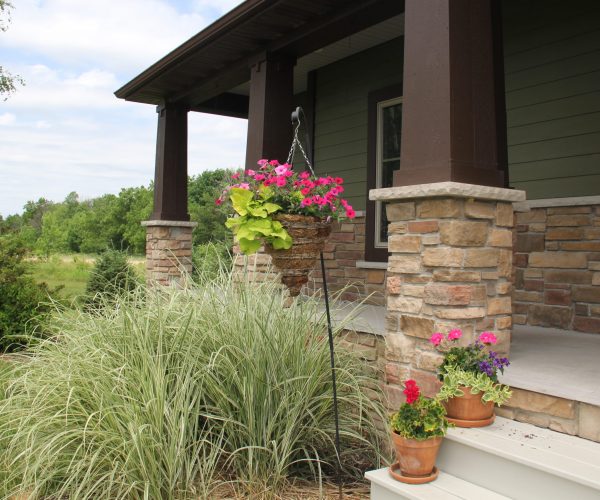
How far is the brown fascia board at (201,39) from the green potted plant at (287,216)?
7.73ft

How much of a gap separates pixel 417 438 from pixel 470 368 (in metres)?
0.45

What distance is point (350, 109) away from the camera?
667cm

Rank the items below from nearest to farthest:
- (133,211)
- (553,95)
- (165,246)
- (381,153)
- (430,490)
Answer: (430,490), (553,95), (381,153), (165,246), (133,211)

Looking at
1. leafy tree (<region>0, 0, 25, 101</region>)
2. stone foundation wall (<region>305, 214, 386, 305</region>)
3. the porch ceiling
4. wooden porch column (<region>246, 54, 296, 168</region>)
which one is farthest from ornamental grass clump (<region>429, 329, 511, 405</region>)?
leafy tree (<region>0, 0, 25, 101</region>)

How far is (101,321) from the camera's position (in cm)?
362

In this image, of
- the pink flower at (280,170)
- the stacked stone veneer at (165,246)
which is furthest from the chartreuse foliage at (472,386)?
the stacked stone veneer at (165,246)

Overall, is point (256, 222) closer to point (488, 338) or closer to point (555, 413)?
point (488, 338)

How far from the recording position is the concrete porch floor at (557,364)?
2.54 meters

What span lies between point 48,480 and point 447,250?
7.66 feet

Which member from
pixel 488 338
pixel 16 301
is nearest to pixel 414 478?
pixel 488 338

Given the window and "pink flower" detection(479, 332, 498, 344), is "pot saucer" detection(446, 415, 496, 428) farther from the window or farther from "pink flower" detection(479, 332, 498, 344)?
the window

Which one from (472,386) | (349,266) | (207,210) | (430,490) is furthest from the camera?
(207,210)

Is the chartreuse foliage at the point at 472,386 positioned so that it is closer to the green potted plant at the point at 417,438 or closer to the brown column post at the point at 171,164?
the green potted plant at the point at 417,438

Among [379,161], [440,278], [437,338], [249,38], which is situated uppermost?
[249,38]
